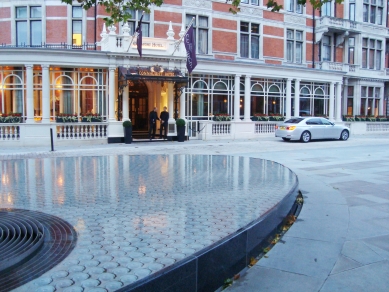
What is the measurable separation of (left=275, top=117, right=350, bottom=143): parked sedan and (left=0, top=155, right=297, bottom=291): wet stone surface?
36.3 ft

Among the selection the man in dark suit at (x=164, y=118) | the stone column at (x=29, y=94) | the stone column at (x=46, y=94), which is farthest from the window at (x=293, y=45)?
the stone column at (x=29, y=94)

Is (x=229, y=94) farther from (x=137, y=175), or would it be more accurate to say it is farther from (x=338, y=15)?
(x=137, y=175)

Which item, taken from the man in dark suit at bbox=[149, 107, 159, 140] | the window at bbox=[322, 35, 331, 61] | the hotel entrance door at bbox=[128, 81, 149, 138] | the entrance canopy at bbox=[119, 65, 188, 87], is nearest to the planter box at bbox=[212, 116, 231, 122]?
the entrance canopy at bbox=[119, 65, 188, 87]

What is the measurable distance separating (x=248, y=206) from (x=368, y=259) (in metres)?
2.04

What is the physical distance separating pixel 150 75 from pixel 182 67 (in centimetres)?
250

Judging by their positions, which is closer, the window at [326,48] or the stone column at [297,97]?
the stone column at [297,97]

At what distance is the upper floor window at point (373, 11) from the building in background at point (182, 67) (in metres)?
0.09

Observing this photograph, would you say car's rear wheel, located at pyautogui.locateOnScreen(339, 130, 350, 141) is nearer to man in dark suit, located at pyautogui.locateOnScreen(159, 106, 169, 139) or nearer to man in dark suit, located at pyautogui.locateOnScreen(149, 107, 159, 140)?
man in dark suit, located at pyautogui.locateOnScreen(159, 106, 169, 139)

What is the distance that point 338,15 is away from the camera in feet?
107

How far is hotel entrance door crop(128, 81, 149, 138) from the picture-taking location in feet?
82.4

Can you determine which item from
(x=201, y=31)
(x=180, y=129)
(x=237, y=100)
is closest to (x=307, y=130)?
(x=237, y=100)

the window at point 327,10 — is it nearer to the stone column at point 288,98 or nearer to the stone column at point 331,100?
the stone column at point 331,100

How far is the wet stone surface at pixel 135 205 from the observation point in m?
3.85

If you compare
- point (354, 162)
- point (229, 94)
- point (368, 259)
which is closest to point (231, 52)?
point (229, 94)
